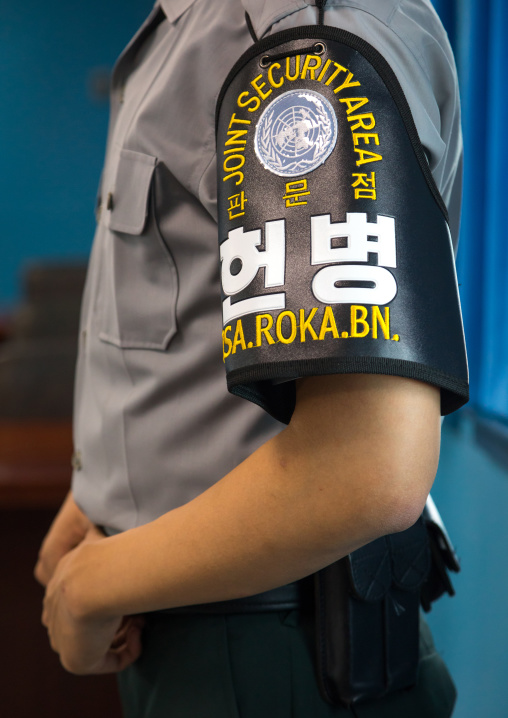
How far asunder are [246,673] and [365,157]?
44cm

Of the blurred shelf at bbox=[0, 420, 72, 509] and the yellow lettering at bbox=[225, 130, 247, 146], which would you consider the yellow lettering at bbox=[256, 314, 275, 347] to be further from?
the blurred shelf at bbox=[0, 420, 72, 509]

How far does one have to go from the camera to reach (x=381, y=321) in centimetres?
36

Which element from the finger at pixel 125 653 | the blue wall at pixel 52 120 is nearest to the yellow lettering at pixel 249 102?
the finger at pixel 125 653

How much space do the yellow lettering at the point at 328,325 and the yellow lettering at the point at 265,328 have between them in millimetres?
30

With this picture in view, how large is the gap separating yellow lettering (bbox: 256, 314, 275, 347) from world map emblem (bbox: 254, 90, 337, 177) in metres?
0.08

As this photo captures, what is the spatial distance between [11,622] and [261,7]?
1324 mm

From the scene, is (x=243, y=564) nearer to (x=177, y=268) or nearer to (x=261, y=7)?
(x=177, y=268)

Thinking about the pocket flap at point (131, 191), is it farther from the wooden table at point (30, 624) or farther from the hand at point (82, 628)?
the wooden table at point (30, 624)

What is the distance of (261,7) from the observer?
0.43 m

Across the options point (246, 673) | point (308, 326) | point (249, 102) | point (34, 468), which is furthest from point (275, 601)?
point (34, 468)

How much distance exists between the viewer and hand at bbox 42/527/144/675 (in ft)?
1.77

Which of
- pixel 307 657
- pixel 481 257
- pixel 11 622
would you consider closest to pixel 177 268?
pixel 307 657

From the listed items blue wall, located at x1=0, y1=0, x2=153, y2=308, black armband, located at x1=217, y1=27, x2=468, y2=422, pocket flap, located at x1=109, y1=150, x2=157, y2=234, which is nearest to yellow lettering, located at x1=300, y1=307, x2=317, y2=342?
black armband, located at x1=217, y1=27, x2=468, y2=422

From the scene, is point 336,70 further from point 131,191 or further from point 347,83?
point 131,191
